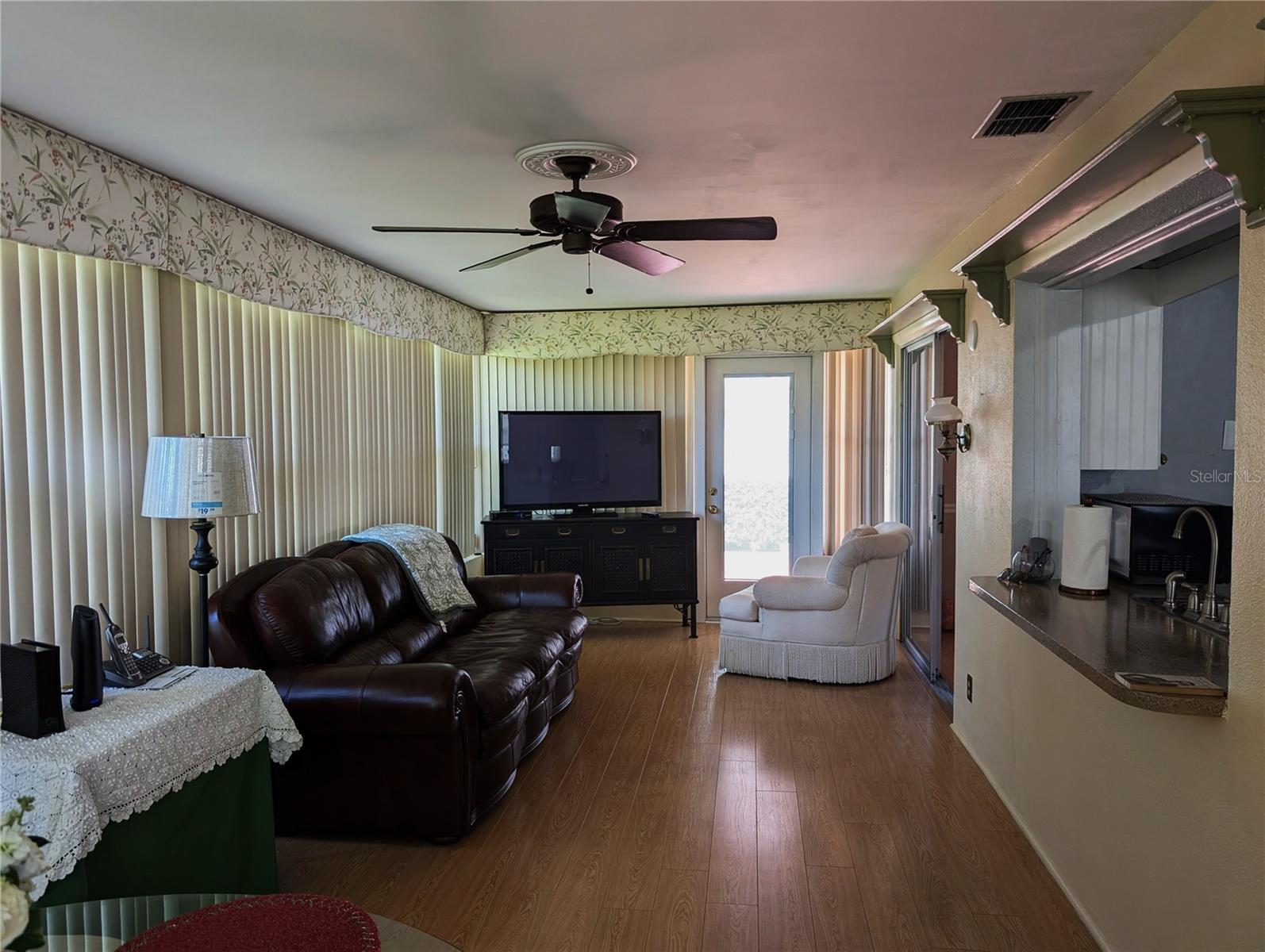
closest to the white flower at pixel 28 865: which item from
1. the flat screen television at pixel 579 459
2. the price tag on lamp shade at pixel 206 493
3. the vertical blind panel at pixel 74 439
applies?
the vertical blind panel at pixel 74 439

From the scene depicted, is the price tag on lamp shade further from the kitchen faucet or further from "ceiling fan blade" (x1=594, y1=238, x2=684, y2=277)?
the kitchen faucet

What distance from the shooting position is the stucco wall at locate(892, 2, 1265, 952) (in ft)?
5.81

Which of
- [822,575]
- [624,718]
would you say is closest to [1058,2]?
[624,718]

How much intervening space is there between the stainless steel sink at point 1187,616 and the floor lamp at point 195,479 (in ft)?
9.87

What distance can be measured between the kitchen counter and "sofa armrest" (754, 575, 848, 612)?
1950 millimetres

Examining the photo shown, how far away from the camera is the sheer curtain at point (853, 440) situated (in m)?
6.41

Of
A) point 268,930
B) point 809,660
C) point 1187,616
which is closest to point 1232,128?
point 1187,616

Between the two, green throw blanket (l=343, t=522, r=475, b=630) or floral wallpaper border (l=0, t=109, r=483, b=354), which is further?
green throw blanket (l=343, t=522, r=475, b=630)

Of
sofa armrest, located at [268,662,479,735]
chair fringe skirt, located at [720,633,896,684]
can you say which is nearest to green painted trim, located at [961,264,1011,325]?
chair fringe skirt, located at [720,633,896,684]

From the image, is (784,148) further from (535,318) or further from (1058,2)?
(535,318)

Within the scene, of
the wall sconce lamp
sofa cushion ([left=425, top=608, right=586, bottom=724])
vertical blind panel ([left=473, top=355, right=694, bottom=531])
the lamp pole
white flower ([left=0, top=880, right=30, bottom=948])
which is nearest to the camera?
white flower ([left=0, top=880, right=30, bottom=948])

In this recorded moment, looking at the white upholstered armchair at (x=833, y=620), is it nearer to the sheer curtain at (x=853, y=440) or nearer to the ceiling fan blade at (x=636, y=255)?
the sheer curtain at (x=853, y=440)

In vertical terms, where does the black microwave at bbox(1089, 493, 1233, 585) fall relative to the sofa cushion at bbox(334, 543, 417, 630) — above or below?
above

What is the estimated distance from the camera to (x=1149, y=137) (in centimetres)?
188
